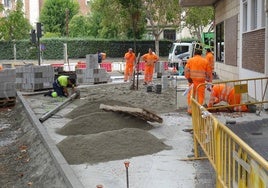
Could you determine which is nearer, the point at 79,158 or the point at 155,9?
the point at 79,158

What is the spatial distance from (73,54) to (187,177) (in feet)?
169

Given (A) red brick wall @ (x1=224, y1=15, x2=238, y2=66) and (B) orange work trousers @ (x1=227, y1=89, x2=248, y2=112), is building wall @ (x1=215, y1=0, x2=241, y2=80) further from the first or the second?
(B) orange work trousers @ (x1=227, y1=89, x2=248, y2=112)

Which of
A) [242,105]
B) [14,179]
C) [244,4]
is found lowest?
[14,179]

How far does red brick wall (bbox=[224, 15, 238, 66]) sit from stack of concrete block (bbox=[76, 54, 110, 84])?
22.0ft

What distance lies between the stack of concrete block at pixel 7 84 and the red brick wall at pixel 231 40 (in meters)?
8.37

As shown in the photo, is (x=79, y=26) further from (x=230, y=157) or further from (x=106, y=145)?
(x=230, y=157)

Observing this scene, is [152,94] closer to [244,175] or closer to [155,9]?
[244,175]

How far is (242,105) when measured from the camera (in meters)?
11.6

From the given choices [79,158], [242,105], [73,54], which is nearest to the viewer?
[79,158]

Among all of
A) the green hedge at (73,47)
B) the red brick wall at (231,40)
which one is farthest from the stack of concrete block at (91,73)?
the green hedge at (73,47)

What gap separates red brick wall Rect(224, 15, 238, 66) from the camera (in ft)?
61.1

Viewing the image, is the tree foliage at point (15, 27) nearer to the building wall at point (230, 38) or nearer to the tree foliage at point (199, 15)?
the tree foliage at point (199, 15)

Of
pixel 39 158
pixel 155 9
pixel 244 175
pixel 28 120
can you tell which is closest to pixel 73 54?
pixel 155 9

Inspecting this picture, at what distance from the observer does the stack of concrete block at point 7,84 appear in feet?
55.1
